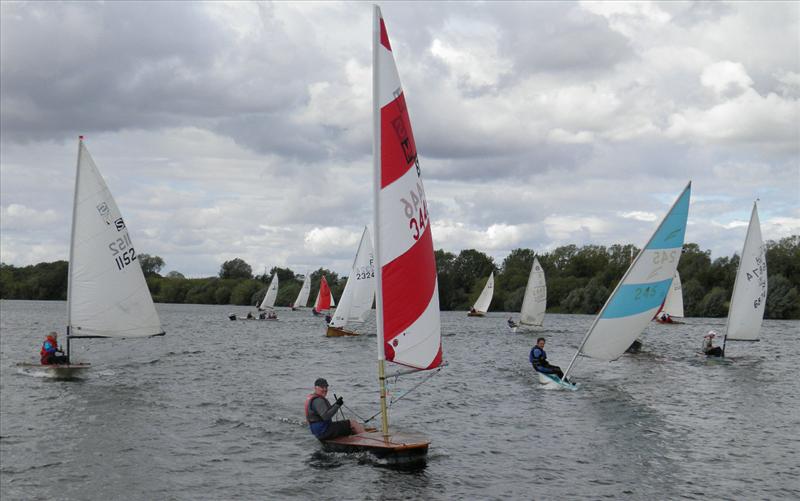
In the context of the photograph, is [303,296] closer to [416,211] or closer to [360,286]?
[360,286]

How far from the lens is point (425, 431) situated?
21.7 meters

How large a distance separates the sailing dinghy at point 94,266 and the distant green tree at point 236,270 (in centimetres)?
15070

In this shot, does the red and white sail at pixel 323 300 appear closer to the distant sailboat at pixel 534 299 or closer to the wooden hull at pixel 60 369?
the distant sailboat at pixel 534 299

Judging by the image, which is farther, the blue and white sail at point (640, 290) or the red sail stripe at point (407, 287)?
the blue and white sail at point (640, 290)

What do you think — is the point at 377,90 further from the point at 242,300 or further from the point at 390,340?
the point at 242,300

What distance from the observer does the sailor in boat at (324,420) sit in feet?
57.5

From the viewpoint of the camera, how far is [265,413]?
24438mm

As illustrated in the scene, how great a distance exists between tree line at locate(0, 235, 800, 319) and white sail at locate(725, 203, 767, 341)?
54224mm

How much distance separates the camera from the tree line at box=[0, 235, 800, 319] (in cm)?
9956

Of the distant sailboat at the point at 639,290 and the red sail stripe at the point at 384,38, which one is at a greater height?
the red sail stripe at the point at 384,38

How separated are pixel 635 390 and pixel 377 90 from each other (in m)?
19.6

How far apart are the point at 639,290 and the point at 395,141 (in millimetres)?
16003

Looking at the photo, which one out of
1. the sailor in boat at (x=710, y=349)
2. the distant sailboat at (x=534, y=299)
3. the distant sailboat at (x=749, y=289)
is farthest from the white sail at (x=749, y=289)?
the distant sailboat at (x=534, y=299)

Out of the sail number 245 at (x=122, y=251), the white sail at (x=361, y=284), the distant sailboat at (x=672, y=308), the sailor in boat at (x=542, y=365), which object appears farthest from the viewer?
the distant sailboat at (x=672, y=308)
